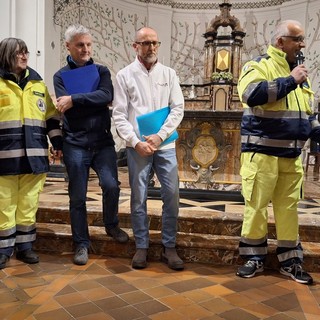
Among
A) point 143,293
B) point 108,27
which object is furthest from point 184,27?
point 143,293

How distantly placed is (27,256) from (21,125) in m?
Answer: 0.85

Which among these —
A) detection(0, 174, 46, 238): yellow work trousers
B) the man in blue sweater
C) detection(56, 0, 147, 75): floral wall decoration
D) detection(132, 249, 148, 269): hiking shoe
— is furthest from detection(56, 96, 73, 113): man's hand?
detection(56, 0, 147, 75): floral wall decoration

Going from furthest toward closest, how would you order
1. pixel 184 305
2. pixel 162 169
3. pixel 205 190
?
pixel 205 190, pixel 162 169, pixel 184 305

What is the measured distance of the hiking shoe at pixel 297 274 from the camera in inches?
89.1

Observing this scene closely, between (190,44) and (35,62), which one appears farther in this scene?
(190,44)

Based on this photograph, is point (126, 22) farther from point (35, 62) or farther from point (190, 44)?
point (35, 62)

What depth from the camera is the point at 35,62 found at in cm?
504

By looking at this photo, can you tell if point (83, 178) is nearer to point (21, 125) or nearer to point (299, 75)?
point (21, 125)

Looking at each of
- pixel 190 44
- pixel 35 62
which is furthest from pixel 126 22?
pixel 35 62

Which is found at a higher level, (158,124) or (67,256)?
(158,124)

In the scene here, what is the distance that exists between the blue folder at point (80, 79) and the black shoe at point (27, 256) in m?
1.08

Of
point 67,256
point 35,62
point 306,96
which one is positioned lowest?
point 67,256

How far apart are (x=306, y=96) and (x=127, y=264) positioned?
1537mm

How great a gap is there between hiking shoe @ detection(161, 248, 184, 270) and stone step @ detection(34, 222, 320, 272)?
0.44ft
